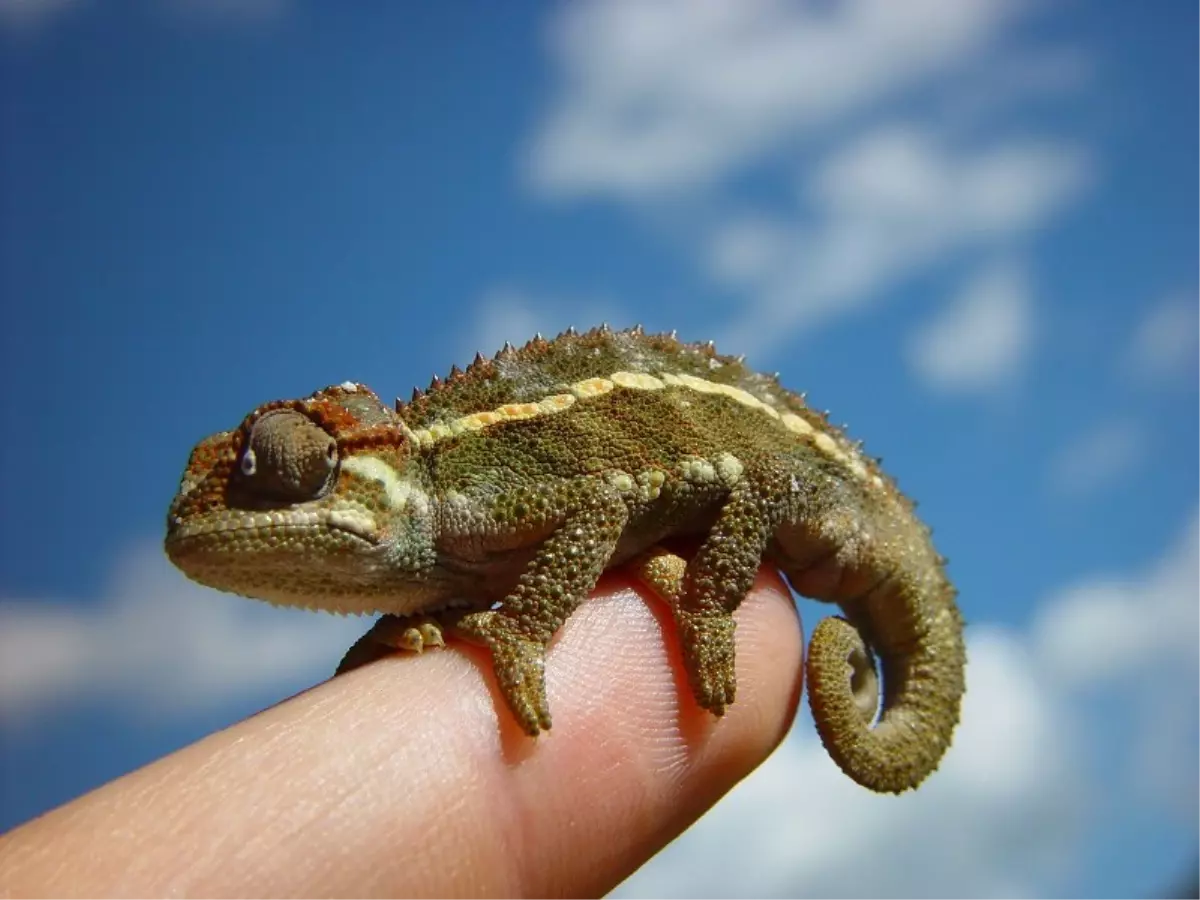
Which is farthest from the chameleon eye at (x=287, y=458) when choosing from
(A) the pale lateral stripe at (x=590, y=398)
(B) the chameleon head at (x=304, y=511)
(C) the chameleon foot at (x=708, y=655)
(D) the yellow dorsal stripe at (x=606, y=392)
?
(C) the chameleon foot at (x=708, y=655)

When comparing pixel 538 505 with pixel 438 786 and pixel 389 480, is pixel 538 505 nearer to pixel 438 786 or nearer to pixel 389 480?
pixel 389 480

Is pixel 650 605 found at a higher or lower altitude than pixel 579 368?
lower

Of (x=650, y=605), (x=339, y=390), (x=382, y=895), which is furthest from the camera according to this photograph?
(x=650, y=605)

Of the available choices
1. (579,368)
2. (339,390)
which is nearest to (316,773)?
(339,390)

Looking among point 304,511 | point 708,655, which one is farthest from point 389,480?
point 708,655

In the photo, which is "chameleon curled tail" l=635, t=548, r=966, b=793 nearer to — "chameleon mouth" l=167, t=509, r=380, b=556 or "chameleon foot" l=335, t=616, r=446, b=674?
"chameleon foot" l=335, t=616, r=446, b=674

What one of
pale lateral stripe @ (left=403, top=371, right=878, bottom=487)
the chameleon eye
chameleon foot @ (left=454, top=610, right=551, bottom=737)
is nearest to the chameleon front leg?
chameleon foot @ (left=454, top=610, right=551, bottom=737)

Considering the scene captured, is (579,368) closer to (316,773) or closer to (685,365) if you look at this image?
(685,365)

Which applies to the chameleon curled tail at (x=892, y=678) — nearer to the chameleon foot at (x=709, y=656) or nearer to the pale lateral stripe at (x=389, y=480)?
the chameleon foot at (x=709, y=656)
